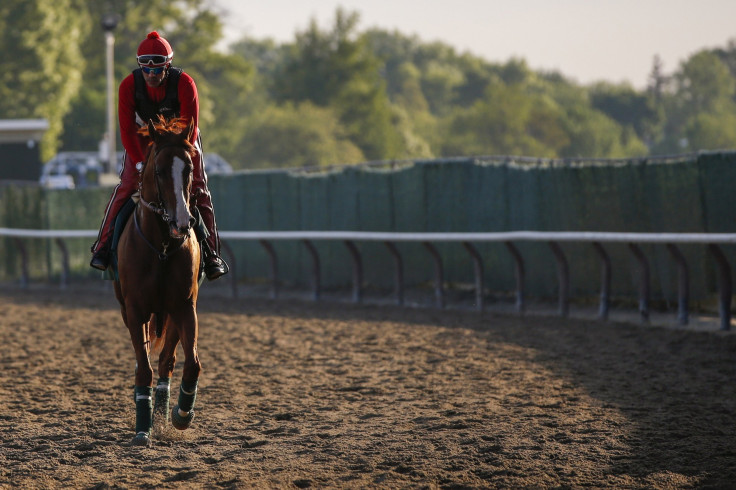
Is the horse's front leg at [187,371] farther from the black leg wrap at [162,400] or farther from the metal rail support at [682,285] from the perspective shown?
the metal rail support at [682,285]

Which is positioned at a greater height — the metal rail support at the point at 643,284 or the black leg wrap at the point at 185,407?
the metal rail support at the point at 643,284

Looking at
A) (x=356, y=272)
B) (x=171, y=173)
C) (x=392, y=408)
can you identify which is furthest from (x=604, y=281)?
(x=171, y=173)

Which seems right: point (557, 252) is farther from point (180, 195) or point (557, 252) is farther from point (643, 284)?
point (180, 195)

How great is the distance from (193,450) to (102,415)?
138cm

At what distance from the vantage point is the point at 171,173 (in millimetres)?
6109

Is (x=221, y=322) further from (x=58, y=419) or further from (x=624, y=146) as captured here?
(x=624, y=146)

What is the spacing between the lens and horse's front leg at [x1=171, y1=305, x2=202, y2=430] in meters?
6.70

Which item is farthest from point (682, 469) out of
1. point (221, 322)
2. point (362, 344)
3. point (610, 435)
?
point (221, 322)

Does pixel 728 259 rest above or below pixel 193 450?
above

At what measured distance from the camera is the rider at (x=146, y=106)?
6672mm

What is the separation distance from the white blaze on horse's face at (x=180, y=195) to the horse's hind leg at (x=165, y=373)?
1231 millimetres

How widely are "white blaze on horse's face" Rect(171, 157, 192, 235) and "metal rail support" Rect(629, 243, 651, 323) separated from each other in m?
7.23

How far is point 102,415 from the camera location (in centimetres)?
755

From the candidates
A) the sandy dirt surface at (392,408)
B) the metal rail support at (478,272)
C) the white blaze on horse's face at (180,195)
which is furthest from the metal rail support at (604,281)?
the white blaze on horse's face at (180,195)
